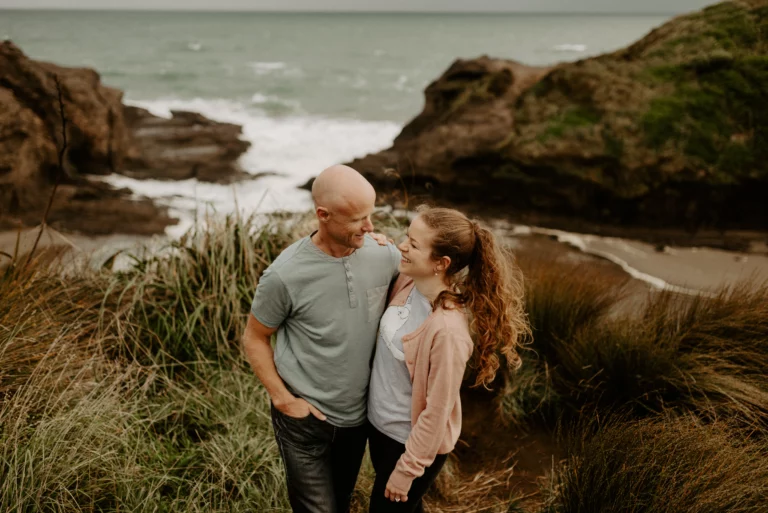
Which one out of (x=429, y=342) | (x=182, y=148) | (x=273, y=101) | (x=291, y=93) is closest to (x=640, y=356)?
(x=429, y=342)

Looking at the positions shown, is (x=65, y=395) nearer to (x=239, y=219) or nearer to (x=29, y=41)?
(x=239, y=219)

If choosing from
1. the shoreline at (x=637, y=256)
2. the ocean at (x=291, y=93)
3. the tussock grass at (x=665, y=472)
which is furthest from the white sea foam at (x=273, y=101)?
the tussock grass at (x=665, y=472)

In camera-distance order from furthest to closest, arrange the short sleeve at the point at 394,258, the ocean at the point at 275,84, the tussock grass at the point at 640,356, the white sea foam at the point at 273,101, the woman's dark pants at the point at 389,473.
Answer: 1. the white sea foam at the point at 273,101
2. the ocean at the point at 275,84
3. the tussock grass at the point at 640,356
4. the short sleeve at the point at 394,258
5. the woman's dark pants at the point at 389,473

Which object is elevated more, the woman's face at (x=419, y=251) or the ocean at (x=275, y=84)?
the woman's face at (x=419, y=251)

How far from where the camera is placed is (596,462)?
2.59 metres

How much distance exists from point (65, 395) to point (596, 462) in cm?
273

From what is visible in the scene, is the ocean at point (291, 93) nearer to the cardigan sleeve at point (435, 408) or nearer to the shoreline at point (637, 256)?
the shoreline at point (637, 256)

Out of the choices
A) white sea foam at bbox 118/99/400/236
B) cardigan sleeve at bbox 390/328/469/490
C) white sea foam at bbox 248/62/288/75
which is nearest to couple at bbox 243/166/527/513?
cardigan sleeve at bbox 390/328/469/490

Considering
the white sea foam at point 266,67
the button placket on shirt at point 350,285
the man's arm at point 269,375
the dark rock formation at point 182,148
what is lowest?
the white sea foam at point 266,67

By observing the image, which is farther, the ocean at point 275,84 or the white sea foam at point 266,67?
the white sea foam at point 266,67

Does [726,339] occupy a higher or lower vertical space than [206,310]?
higher

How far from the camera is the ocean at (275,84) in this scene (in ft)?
44.7

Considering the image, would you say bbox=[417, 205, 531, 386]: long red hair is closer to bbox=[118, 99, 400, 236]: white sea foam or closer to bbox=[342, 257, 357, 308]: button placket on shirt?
bbox=[342, 257, 357, 308]: button placket on shirt

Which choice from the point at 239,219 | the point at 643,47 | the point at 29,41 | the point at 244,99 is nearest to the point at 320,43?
the point at 29,41
